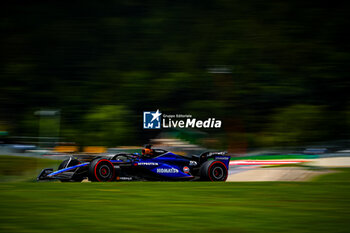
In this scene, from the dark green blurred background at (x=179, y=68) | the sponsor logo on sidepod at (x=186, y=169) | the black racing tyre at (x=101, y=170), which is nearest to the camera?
the black racing tyre at (x=101, y=170)

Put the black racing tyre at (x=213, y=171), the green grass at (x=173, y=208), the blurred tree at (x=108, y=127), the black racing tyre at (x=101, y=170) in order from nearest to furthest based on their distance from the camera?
the green grass at (x=173, y=208), the black racing tyre at (x=101, y=170), the black racing tyre at (x=213, y=171), the blurred tree at (x=108, y=127)

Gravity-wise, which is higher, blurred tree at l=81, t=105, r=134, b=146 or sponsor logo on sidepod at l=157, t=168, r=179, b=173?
blurred tree at l=81, t=105, r=134, b=146

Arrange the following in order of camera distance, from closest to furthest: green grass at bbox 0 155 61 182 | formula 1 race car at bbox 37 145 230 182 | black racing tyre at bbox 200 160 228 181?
formula 1 race car at bbox 37 145 230 182 → black racing tyre at bbox 200 160 228 181 → green grass at bbox 0 155 61 182

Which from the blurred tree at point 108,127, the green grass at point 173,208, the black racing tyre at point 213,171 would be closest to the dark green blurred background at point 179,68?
the blurred tree at point 108,127

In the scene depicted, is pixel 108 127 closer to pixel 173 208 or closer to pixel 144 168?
pixel 144 168

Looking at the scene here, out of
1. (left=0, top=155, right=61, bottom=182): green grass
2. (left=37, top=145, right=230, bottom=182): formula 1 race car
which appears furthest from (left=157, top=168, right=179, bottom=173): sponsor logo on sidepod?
(left=0, top=155, right=61, bottom=182): green grass

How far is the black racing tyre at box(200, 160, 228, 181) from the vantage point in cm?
1066

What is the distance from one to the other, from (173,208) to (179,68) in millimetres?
19636

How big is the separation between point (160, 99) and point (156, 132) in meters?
4.27

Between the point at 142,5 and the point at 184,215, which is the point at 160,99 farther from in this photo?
the point at 184,215

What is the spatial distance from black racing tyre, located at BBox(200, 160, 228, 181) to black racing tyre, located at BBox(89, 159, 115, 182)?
222cm

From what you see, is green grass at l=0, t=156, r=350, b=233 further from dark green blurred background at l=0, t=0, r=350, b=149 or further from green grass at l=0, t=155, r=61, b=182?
dark green blurred background at l=0, t=0, r=350, b=149

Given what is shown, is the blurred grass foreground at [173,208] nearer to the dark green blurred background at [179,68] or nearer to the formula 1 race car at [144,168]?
the formula 1 race car at [144,168]

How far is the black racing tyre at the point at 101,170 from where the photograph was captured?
9.62 metres
